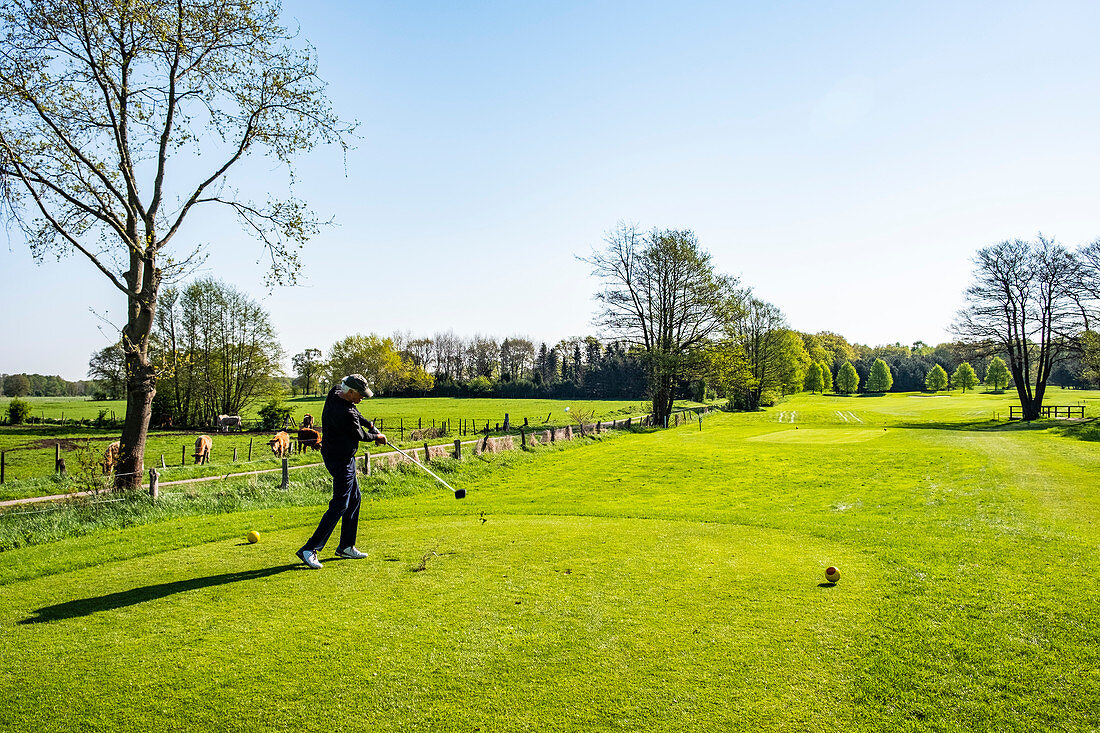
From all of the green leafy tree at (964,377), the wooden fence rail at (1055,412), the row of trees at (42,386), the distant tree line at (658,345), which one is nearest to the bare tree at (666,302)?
the distant tree line at (658,345)

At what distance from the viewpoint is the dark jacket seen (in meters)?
7.37

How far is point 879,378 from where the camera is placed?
340 ft

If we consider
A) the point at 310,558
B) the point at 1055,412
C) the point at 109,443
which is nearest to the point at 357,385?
the point at 310,558

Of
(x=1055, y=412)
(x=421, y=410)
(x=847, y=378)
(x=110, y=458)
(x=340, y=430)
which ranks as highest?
(x=847, y=378)

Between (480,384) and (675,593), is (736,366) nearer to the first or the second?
(675,593)

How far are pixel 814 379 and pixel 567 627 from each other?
98.7 metres

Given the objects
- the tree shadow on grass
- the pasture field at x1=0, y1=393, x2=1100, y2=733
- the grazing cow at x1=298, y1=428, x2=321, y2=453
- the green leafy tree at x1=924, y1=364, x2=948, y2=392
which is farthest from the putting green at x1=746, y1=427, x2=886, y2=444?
the green leafy tree at x1=924, y1=364, x2=948, y2=392

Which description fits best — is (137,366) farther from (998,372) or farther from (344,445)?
(998,372)

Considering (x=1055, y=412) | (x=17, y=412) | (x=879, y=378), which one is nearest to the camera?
(x=1055, y=412)

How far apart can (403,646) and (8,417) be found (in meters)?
69.8

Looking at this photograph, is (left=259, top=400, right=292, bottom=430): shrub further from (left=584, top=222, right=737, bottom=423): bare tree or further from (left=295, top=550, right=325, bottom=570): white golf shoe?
(left=295, top=550, right=325, bottom=570): white golf shoe

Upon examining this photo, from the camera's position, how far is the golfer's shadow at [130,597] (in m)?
5.50

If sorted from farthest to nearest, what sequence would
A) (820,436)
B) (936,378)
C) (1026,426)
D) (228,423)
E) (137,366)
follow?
(936,378), (228,423), (1026,426), (820,436), (137,366)

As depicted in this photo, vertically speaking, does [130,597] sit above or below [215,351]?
below
